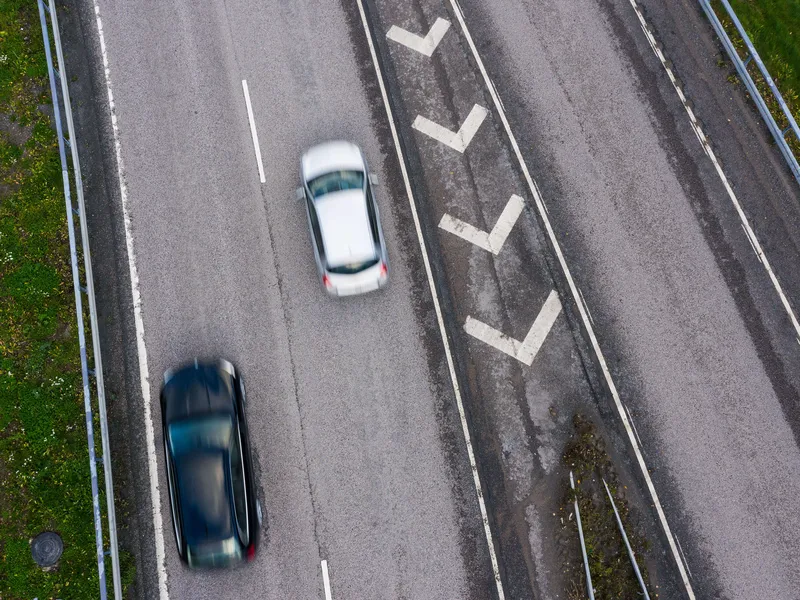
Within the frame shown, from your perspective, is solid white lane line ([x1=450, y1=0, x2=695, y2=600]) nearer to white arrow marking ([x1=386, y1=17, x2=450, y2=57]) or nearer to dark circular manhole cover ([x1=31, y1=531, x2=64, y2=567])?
white arrow marking ([x1=386, y1=17, x2=450, y2=57])

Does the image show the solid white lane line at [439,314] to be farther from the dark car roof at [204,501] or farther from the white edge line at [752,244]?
the white edge line at [752,244]

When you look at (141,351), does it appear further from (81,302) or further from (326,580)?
(326,580)

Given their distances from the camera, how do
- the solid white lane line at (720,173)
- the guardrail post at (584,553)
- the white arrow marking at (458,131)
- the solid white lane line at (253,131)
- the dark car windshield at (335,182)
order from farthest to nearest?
the white arrow marking at (458,131)
the solid white lane line at (253,131)
the solid white lane line at (720,173)
the dark car windshield at (335,182)
the guardrail post at (584,553)

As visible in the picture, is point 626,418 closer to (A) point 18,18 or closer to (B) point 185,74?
(B) point 185,74

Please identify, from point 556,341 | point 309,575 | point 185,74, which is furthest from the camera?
point 185,74

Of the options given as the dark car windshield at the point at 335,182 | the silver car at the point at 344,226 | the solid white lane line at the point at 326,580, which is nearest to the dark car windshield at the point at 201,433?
the solid white lane line at the point at 326,580

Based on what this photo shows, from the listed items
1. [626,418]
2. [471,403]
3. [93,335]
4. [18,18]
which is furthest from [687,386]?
[18,18]

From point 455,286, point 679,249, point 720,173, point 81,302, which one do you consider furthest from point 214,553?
point 720,173
